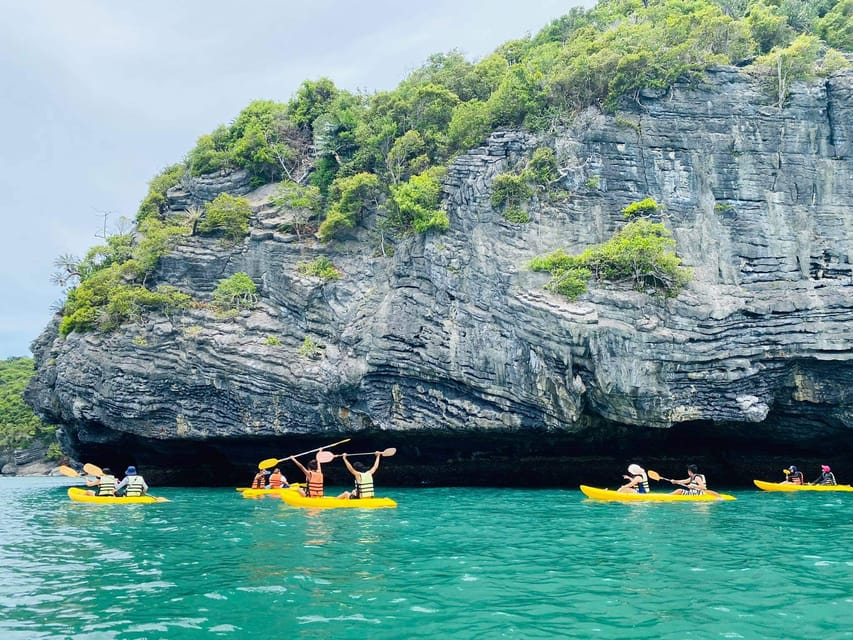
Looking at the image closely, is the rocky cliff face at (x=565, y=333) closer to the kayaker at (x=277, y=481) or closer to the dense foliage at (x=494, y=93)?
the dense foliage at (x=494, y=93)

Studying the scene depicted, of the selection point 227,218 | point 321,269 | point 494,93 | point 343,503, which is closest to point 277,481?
point 343,503

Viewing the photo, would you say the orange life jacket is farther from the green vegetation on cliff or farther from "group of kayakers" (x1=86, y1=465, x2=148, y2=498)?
the green vegetation on cliff

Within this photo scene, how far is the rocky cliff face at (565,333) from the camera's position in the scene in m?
21.7

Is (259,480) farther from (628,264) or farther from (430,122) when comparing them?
(430,122)

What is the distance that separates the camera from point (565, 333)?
2180 cm

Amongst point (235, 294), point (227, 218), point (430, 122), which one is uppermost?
point (430, 122)

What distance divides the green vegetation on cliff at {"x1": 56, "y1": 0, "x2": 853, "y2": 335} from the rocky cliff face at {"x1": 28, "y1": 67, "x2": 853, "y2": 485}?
2.84 feet

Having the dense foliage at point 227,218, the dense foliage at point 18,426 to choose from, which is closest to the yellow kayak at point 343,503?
the dense foliage at point 227,218

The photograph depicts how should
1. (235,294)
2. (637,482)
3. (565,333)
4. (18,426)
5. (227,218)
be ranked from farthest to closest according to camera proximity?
1. (18,426)
2. (227,218)
3. (235,294)
4. (565,333)
5. (637,482)

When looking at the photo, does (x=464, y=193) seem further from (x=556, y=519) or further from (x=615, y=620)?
(x=615, y=620)

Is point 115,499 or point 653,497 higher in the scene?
point 653,497

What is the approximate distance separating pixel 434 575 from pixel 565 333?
43.0 feet

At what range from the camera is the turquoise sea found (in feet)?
24.2

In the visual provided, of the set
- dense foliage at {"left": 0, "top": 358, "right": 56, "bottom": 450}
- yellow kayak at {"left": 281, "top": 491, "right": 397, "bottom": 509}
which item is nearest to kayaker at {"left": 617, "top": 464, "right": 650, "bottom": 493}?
yellow kayak at {"left": 281, "top": 491, "right": 397, "bottom": 509}
